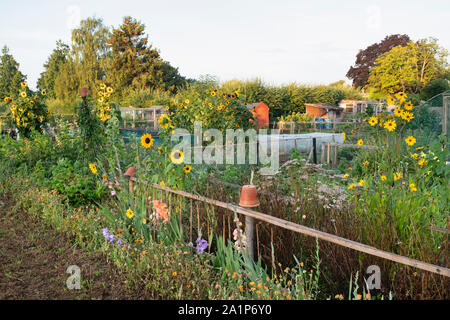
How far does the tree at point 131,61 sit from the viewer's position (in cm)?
3625

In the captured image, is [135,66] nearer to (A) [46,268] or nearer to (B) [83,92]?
(B) [83,92]

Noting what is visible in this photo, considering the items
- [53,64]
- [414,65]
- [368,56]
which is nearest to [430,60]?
[414,65]

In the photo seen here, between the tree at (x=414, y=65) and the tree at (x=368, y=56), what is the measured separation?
249 inches

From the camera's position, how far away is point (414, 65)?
3706cm

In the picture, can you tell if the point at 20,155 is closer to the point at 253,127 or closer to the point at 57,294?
the point at 57,294

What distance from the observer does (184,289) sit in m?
2.51

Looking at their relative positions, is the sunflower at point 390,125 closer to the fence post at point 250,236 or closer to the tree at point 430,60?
the fence post at point 250,236

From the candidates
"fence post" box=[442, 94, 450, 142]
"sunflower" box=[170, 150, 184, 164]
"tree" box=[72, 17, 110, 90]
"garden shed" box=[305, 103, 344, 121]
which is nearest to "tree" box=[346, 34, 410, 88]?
"garden shed" box=[305, 103, 344, 121]

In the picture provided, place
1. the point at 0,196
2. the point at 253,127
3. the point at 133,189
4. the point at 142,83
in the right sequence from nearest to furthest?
the point at 133,189 → the point at 0,196 → the point at 253,127 → the point at 142,83

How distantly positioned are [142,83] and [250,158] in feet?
106

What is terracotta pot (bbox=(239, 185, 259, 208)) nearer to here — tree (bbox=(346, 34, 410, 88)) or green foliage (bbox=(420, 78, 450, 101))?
green foliage (bbox=(420, 78, 450, 101))

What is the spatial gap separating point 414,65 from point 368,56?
35.5 ft

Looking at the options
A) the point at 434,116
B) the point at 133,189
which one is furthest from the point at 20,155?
the point at 434,116

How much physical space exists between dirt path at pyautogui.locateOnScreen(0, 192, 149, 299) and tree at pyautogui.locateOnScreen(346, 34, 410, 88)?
4610 cm
